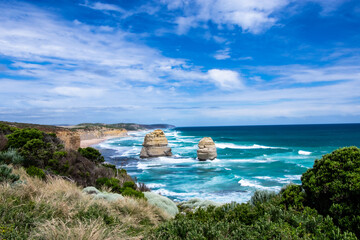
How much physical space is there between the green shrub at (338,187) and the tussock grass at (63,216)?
13.4 feet

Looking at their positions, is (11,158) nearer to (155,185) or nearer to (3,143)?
(3,143)

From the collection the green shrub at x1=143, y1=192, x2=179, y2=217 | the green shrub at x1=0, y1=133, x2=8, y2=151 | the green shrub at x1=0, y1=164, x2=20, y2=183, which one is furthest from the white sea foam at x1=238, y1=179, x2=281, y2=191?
the green shrub at x1=0, y1=164, x2=20, y2=183

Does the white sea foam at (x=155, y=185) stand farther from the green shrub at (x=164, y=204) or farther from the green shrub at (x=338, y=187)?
the green shrub at (x=338, y=187)

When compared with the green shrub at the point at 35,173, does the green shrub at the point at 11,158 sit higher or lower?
higher

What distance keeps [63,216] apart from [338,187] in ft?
19.7

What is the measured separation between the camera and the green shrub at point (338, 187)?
513 cm

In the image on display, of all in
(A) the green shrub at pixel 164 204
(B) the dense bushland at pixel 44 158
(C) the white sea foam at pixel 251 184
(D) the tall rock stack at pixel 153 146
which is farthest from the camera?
(D) the tall rock stack at pixel 153 146

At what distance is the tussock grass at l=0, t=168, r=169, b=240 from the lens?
158 inches

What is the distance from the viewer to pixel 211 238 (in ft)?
14.3

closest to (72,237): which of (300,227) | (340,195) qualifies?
(300,227)

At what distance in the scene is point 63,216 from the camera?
5.21 meters

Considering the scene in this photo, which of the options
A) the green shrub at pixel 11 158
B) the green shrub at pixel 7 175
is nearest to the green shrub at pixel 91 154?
the green shrub at pixel 11 158

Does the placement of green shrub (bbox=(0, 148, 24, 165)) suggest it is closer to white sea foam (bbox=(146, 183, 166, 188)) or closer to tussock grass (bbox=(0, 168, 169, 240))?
tussock grass (bbox=(0, 168, 169, 240))

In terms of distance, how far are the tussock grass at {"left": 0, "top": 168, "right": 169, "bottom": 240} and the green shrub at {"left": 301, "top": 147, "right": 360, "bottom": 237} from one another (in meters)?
4.07
